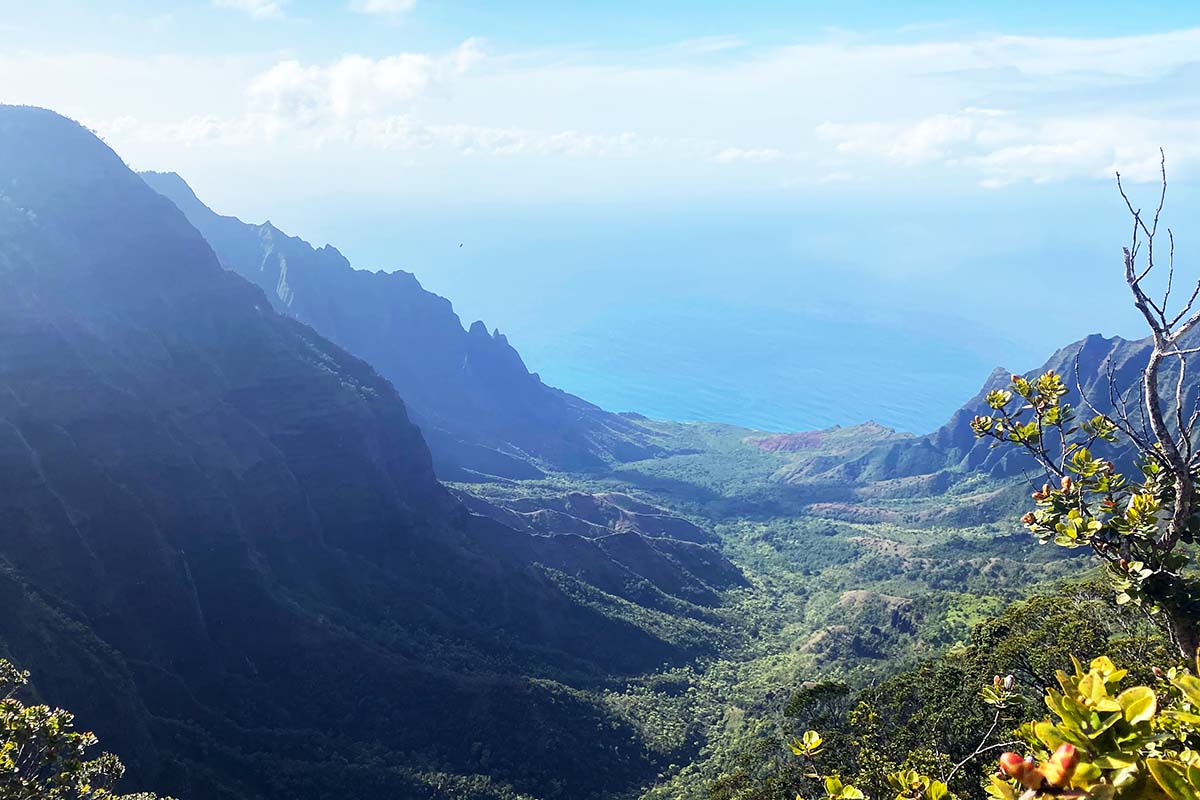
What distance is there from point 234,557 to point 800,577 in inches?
3452

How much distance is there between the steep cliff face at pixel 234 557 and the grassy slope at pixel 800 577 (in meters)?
6.32

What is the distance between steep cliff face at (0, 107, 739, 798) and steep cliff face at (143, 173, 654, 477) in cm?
5940

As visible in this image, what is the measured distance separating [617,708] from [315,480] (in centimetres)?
3726

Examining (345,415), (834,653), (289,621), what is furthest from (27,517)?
(834,653)

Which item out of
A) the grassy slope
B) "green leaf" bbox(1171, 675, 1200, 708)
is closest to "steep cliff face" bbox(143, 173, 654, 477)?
the grassy slope

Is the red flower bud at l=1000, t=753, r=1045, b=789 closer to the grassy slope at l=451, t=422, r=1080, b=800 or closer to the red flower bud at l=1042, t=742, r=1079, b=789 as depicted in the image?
the red flower bud at l=1042, t=742, r=1079, b=789

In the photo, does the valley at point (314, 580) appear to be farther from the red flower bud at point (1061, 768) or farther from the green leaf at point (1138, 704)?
the red flower bud at point (1061, 768)

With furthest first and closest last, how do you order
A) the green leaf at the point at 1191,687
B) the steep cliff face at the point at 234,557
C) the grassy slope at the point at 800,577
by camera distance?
the grassy slope at the point at 800,577 < the steep cliff face at the point at 234,557 < the green leaf at the point at 1191,687

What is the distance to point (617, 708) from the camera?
69.0 m

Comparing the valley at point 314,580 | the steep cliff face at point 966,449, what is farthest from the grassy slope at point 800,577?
the steep cliff face at point 966,449

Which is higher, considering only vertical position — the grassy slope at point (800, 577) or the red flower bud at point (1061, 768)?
the red flower bud at point (1061, 768)

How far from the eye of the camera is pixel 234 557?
6438 cm

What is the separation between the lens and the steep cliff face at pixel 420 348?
158m

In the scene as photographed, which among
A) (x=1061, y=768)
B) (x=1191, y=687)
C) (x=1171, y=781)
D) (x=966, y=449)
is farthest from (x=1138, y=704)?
(x=966, y=449)
